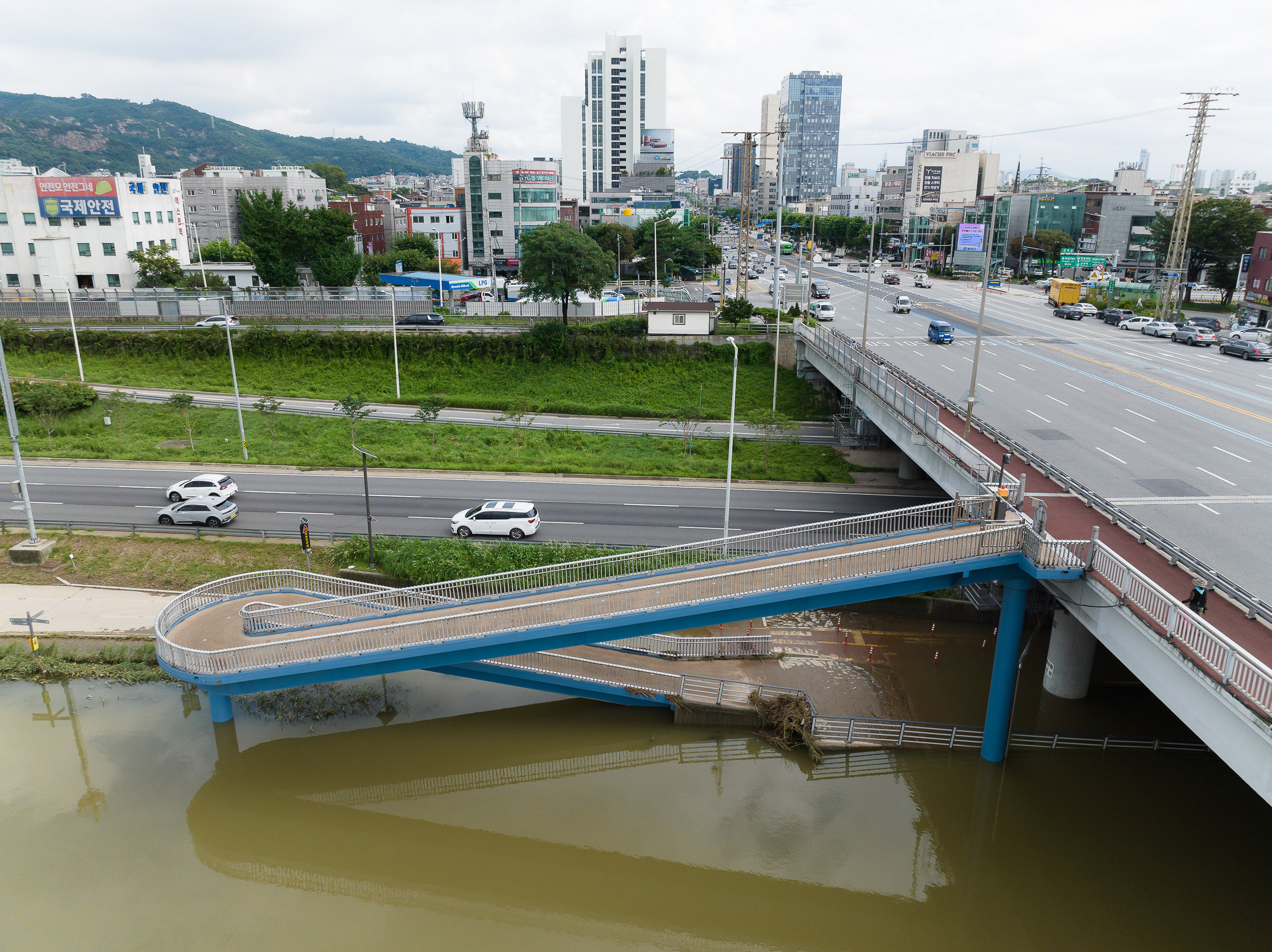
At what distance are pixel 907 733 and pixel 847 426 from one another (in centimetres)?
2652

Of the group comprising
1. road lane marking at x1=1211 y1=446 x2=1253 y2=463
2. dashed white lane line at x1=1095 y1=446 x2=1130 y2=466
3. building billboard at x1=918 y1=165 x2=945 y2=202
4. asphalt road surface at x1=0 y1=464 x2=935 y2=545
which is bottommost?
asphalt road surface at x1=0 y1=464 x2=935 y2=545

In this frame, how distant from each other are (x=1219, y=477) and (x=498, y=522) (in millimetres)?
A: 23487

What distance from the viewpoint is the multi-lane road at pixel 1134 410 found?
808 inches

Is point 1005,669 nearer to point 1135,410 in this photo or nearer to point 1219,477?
point 1219,477

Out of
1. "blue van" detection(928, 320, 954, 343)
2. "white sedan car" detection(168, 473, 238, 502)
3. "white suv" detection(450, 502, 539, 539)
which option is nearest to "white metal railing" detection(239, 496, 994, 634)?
"white suv" detection(450, 502, 539, 539)

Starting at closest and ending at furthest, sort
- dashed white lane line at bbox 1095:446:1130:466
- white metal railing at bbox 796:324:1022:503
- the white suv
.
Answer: white metal railing at bbox 796:324:1022:503
dashed white lane line at bbox 1095:446:1130:466
the white suv

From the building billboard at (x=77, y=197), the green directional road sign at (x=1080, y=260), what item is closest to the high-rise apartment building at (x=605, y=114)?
the green directional road sign at (x=1080, y=260)

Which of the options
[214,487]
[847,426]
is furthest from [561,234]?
[214,487]

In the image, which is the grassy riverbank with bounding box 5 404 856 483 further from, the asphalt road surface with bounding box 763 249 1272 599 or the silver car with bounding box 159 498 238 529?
the asphalt road surface with bounding box 763 249 1272 599

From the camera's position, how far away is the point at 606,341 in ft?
176

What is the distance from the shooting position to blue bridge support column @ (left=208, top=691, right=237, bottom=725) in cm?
2045

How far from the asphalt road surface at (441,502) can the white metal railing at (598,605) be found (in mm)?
10243

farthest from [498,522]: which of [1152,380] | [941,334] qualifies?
[941,334]

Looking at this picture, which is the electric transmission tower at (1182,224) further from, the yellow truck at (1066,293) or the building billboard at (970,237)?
the building billboard at (970,237)
